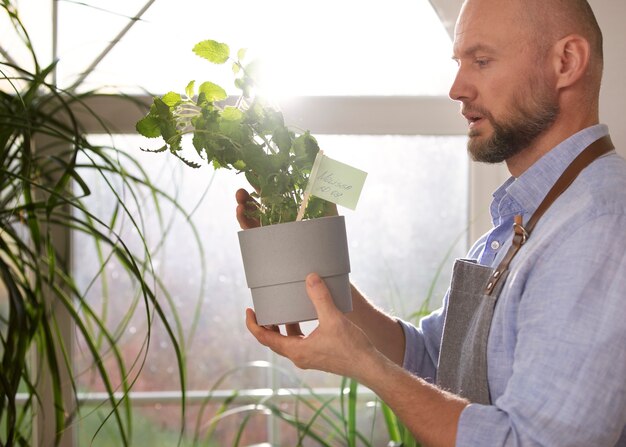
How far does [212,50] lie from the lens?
140cm

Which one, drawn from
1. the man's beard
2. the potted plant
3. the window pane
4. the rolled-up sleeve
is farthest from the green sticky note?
the window pane

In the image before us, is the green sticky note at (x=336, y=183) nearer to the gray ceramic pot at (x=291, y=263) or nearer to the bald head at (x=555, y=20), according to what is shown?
the gray ceramic pot at (x=291, y=263)

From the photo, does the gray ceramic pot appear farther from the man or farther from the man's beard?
the man's beard

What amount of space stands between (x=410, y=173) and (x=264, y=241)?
3.55 ft

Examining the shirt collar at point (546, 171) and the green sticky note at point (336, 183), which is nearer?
the green sticky note at point (336, 183)

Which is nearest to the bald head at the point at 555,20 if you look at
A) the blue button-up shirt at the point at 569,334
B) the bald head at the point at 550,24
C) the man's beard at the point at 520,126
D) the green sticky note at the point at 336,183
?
the bald head at the point at 550,24

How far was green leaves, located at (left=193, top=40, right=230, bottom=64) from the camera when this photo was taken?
1.39 metres

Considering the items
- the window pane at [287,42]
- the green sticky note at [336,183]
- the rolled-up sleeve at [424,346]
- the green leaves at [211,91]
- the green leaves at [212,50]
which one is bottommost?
the rolled-up sleeve at [424,346]

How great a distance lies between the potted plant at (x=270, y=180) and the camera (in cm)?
137

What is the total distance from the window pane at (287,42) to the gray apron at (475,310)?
0.87 m

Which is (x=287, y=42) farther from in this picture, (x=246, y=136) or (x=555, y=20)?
(x=246, y=136)

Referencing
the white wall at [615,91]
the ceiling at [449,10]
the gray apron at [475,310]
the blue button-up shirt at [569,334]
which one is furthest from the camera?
the ceiling at [449,10]

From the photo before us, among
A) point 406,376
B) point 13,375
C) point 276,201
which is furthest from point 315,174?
point 13,375

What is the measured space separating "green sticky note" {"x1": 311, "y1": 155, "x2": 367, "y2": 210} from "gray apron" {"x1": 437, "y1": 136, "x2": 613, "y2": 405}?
0.33 meters
